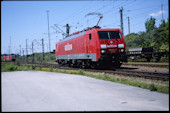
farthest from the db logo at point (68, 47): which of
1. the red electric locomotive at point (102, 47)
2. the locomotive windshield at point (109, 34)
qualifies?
the locomotive windshield at point (109, 34)

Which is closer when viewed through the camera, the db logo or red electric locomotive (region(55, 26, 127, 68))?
red electric locomotive (region(55, 26, 127, 68))

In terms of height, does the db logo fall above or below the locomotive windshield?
below

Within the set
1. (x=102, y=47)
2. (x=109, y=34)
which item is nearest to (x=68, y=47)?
(x=109, y=34)

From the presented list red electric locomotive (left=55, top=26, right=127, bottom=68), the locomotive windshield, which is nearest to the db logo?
red electric locomotive (left=55, top=26, right=127, bottom=68)

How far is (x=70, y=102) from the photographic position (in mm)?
6352

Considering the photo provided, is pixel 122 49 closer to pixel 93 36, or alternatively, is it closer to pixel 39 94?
pixel 93 36

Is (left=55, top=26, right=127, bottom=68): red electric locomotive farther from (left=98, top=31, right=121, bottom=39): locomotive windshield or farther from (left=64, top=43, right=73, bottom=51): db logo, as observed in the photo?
(left=64, top=43, right=73, bottom=51): db logo

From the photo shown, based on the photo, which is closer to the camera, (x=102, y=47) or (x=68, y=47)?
(x=102, y=47)

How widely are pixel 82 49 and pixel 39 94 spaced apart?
1270cm

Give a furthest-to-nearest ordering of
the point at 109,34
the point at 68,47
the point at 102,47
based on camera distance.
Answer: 1. the point at 68,47
2. the point at 109,34
3. the point at 102,47

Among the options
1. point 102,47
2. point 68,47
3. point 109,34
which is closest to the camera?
point 102,47

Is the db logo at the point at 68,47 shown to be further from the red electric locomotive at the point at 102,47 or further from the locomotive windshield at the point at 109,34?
the locomotive windshield at the point at 109,34

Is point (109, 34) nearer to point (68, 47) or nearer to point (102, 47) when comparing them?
point (102, 47)

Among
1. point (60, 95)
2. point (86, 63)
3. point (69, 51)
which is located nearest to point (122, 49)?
point (86, 63)
